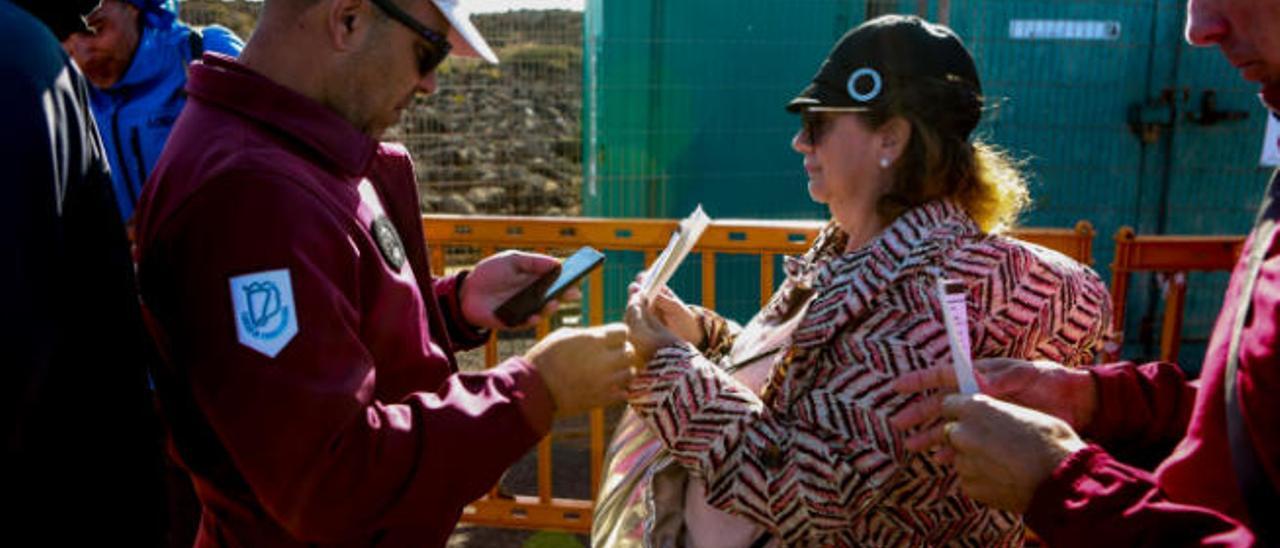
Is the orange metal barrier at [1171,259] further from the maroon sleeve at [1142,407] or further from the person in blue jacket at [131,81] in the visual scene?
the person in blue jacket at [131,81]

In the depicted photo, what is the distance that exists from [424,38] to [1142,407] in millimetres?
1675

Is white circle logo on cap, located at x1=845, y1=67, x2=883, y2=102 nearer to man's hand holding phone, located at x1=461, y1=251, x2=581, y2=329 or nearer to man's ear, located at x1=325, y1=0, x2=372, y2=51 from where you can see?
man's hand holding phone, located at x1=461, y1=251, x2=581, y2=329

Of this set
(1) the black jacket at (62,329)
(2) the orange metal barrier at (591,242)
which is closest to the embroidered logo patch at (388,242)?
(1) the black jacket at (62,329)

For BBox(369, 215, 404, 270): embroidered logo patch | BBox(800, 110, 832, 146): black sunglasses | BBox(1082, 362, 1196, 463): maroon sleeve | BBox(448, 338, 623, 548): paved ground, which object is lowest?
BBox(448, 338, 623, 548): paved ground

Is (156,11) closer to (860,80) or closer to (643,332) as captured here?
(643,332)

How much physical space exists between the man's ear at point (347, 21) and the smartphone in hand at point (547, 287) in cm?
70

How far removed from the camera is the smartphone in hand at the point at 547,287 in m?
2.21

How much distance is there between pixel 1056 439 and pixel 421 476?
3.38ft

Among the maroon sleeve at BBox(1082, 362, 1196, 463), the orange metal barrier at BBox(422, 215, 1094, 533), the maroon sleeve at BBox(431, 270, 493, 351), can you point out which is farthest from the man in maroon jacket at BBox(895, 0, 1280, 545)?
the orange metal barrier at BBox(422, 215, 1094, 533)

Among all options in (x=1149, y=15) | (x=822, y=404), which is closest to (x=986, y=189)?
(x=822, y=404)

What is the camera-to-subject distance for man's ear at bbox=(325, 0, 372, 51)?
1.76m

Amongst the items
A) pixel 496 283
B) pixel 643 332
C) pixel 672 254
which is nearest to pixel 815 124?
pixel 672 254

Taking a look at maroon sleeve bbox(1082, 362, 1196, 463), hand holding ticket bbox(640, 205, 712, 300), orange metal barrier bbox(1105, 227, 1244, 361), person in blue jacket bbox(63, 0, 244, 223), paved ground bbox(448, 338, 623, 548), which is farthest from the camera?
paved ground bbox(448, 338, 623, 548)

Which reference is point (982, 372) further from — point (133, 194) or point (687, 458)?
point (133, 194)
